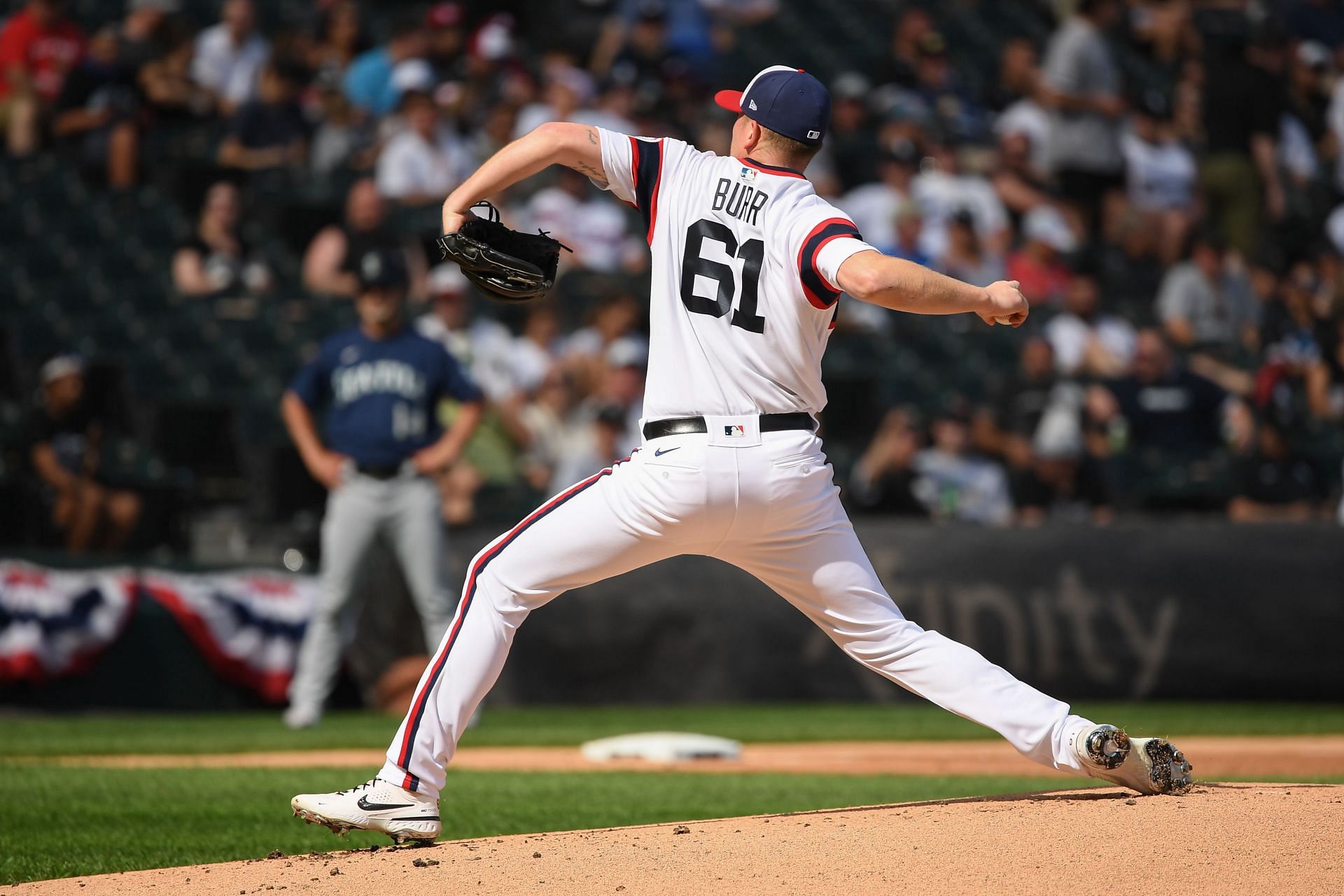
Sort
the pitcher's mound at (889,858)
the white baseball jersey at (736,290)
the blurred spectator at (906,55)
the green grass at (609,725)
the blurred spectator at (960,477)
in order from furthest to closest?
1. the blurred spectator at (906,55)
2. the blurred spectator at (960,477)
3. the green grass at (609,725)
4. the white baseball jersey at (736,290)
5. the pitcher's mound at (889,858)

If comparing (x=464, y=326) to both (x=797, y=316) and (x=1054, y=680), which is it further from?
(x=797, y=316)

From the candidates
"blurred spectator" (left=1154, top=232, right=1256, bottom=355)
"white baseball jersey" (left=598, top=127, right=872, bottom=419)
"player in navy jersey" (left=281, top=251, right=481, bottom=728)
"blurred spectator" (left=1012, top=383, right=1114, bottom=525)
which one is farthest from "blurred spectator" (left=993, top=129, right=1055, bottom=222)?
"white baseball jersey" (left=598, top=127, right=872, bottom=419)

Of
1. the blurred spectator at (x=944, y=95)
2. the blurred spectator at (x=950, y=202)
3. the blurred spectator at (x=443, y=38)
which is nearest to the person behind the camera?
the blurred spectator at (x=950, y=202)

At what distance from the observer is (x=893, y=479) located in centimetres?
1151

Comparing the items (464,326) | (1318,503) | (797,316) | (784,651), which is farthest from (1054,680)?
(797,316)

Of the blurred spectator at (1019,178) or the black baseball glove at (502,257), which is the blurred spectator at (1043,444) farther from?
the black baseball glove at (502,257)

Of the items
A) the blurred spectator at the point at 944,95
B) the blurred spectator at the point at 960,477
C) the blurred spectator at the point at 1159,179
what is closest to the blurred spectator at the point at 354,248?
the blurred spectator at the point at 960,477

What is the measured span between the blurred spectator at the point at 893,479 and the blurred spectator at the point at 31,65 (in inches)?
267

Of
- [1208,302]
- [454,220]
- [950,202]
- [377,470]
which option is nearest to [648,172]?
[454,220]

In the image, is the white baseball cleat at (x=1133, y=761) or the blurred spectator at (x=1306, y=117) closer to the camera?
the white baseball cleat at (x=1133, y=761)

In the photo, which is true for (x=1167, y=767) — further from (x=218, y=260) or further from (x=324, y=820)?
(x=218, y=260)

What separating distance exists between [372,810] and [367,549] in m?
4.85

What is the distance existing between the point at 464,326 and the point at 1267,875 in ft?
29.3

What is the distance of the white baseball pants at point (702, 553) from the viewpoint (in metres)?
4.30
